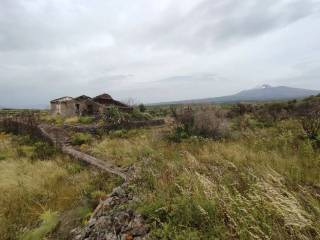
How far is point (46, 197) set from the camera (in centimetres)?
608

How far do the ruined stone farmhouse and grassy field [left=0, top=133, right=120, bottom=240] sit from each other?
19.9 meters

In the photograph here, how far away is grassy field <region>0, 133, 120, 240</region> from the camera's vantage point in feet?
14.6

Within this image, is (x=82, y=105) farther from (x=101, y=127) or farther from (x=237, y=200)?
(x=237, y=200)

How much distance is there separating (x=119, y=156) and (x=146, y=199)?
575 centimetres

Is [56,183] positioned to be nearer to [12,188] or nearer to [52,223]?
[12,188]

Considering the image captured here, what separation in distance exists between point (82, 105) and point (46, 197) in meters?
24.8

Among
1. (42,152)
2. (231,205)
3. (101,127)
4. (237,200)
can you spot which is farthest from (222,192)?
(101,127)

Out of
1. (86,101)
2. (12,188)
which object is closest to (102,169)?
(12,188)

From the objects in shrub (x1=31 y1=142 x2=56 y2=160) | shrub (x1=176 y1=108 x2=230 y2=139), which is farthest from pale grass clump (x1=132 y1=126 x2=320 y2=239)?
shrub (x1=31 y1=142 x2=56 y2=160)

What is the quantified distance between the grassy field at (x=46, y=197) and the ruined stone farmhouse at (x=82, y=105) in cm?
1987

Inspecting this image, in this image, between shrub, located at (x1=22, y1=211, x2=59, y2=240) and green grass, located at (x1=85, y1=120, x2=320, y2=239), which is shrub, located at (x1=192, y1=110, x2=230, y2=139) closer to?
green grass, located at (x1=85, y1=120, x2=320, y2=239)

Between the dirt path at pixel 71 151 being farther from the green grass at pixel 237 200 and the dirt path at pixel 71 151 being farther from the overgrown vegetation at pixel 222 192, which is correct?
the green grass at pixel 237 200

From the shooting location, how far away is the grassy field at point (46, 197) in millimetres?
4459

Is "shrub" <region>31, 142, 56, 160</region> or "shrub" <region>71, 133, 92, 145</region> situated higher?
"shrub" <region>71, 133, 92, 145</region>
